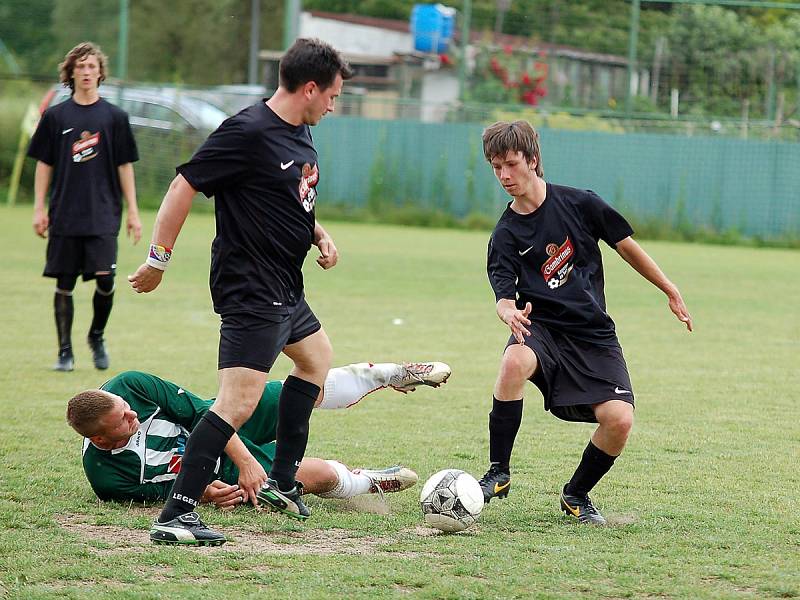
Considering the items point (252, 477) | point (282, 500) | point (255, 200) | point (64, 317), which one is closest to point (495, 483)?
point (282, 500)

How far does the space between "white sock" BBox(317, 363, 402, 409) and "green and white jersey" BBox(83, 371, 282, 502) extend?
49 centimetres

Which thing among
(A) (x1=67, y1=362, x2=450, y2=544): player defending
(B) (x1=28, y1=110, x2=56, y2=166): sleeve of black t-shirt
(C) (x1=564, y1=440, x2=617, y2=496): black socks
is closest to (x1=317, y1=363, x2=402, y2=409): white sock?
(A) (x1=67, y1=362, x2=450, y2=544): player defending

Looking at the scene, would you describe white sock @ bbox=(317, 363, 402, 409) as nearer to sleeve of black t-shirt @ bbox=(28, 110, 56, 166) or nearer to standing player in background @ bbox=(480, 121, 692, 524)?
standing player in background @ bbox=(480, 121, 692, 524)

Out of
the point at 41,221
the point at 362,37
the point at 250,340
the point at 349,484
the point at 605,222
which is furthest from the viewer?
the point at 362,37

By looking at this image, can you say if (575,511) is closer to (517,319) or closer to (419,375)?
(517,319)

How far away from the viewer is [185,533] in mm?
4422

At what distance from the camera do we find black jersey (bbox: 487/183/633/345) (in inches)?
196

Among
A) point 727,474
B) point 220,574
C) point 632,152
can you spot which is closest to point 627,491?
point 727,474

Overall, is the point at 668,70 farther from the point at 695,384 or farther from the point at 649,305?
the point at 695,384

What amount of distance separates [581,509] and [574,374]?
0.56 m

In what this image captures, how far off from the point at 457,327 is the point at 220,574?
277 inches

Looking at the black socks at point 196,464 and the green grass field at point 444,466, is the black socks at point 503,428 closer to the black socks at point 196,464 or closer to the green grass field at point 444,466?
the green grass field at point 444,466

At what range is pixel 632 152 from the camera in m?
22.5

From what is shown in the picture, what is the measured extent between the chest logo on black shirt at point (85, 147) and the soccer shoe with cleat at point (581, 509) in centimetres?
500
